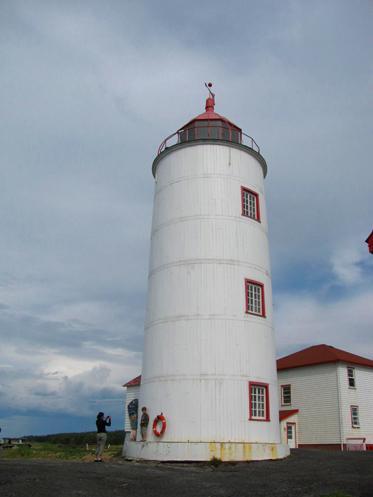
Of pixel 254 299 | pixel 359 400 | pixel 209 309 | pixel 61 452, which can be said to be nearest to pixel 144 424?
pixel 209 309

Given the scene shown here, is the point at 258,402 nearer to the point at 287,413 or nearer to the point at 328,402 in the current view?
the point at 328,402

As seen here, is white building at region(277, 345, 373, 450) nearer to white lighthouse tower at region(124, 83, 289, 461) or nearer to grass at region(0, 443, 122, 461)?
grass at region(0, 443, 122, 461)

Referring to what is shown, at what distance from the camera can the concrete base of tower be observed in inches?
691

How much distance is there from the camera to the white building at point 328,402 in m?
31.0

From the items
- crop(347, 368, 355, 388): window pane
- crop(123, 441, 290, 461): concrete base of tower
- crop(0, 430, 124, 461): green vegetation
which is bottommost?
crop(0, 430, 124, 461): green vegetation

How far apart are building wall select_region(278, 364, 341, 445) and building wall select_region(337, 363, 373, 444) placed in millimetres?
411

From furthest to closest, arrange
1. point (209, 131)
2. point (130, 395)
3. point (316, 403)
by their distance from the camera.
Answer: point (130, 395) → point (316, 403) → point (209, 131)

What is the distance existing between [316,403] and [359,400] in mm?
2701

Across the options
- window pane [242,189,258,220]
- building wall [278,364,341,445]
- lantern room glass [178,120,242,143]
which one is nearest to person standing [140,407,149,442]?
window pane [242,189,258,220]

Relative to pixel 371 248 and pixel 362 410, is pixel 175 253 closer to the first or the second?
pixel 371 248

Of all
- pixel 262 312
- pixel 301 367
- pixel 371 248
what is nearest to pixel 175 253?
pixel 262 312

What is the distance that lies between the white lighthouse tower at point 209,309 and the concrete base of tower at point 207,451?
0.03m

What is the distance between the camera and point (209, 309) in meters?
19.7

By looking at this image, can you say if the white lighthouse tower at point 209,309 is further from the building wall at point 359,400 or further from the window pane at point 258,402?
the building wall at point 359,400
